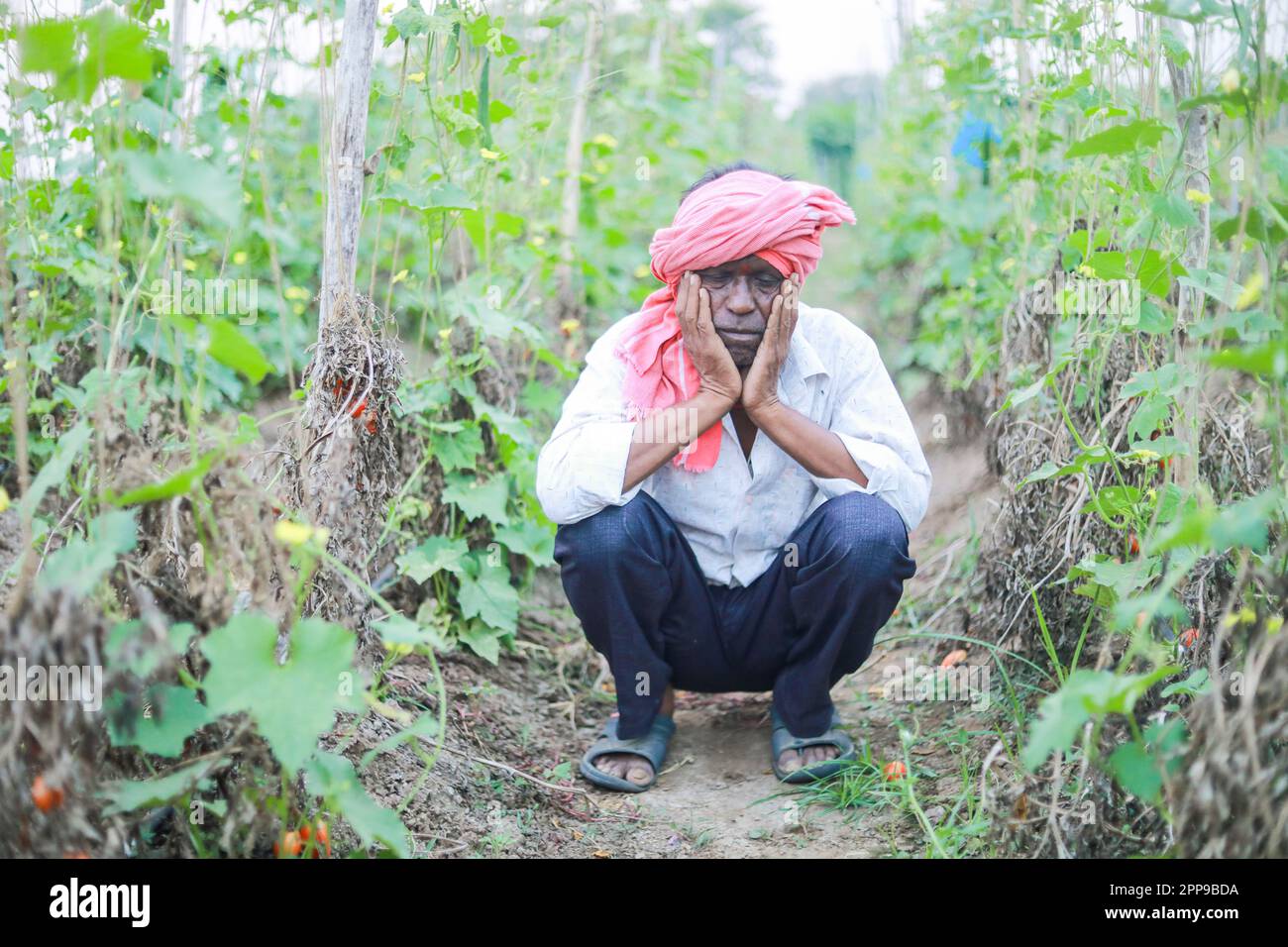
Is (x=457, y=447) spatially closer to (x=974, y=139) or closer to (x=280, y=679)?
(x=280, y=679)

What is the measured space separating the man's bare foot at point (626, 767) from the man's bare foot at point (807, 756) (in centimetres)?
31

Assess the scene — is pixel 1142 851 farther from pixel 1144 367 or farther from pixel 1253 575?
pixel 1144 367

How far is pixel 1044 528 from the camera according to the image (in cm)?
264

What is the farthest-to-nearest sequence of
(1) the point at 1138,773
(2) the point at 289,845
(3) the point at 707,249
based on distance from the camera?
(3) the point at 707,249
(2) the point at 289,845
(1) the point at 1138,773

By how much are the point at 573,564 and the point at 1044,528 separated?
111 centimetres

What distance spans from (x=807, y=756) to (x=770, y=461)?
0.70 m

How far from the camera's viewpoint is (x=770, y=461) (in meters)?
2.65

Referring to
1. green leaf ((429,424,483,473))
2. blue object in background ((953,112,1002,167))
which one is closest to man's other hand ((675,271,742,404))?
green leaf ((429,424,483,473))

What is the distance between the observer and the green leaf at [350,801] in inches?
62.4

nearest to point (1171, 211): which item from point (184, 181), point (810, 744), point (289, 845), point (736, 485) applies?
point (736, 485)

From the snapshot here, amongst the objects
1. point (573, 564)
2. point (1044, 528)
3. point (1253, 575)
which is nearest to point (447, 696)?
point (573, 564)

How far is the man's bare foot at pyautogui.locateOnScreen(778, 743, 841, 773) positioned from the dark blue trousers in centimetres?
4

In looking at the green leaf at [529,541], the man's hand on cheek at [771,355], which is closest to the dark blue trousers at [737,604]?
the man's hand on cheek at [771,355]

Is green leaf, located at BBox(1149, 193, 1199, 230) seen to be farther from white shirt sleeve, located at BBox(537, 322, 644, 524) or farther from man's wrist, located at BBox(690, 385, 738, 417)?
white shirt sleeve, located at BBox(537, 322, 644, 524)
